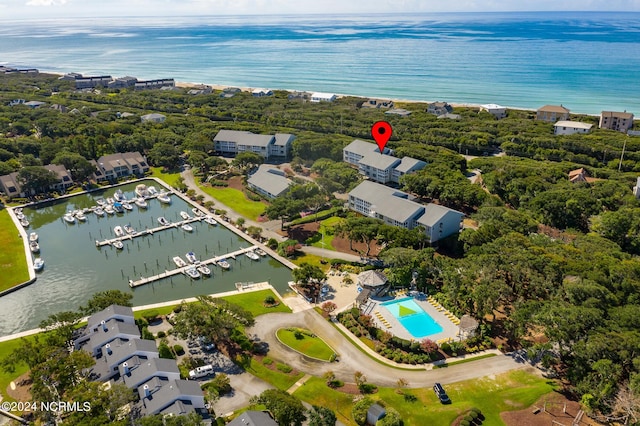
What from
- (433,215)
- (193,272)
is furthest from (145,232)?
(433,215)

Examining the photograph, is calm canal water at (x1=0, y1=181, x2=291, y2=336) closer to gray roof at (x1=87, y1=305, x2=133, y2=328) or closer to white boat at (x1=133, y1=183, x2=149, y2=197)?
white boat at (x1=133, y1=183, x2=149, y2=197)

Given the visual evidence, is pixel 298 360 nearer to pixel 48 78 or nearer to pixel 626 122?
pixel 626 122

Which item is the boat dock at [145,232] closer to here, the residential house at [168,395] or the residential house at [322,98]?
the residential house at [168,395]

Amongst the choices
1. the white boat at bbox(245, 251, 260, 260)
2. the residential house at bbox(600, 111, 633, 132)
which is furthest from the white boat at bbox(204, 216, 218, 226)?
the residential house at bbox(600, 111, 633, 132)

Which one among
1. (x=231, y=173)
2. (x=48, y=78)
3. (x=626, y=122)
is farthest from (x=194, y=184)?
(x=48, y=78)

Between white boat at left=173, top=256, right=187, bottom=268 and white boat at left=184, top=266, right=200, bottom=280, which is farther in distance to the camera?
white boat at left=173, top=256, right=187, bottom=268

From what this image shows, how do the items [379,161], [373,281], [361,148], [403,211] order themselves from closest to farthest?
1. [373,281]
2. [403,211]
3. [379,161]
4. [361,148]

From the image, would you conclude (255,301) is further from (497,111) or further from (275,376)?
(497,111)
